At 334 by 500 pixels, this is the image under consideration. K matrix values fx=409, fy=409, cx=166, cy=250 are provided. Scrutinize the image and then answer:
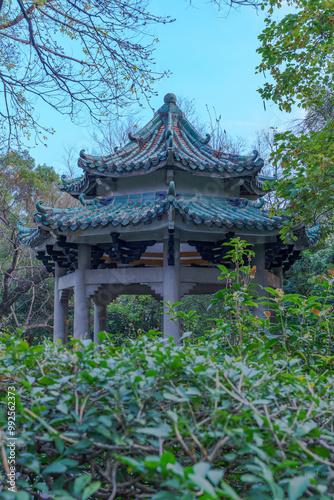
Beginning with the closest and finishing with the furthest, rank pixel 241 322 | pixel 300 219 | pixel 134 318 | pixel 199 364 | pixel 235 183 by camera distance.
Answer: pixel 199 364
pixel 241 322
pixel 300 219
pixel 235 183
pixel 134 318

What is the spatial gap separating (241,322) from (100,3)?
4354mm

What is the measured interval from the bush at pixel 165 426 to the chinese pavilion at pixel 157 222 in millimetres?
3903

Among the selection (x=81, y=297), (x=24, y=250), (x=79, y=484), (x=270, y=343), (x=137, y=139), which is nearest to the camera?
(x=79, y=484)

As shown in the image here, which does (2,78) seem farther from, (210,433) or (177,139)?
(210,433)

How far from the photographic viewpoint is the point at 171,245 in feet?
19.4

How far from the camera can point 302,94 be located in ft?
18.5

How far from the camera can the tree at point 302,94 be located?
14.4ft

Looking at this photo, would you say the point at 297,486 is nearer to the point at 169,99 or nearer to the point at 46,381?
the point at 46,381

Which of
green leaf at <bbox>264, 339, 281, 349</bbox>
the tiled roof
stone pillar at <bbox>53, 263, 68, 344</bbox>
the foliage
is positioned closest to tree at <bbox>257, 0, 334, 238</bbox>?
the tiled roof

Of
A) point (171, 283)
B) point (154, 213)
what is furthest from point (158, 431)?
point (171, 283)

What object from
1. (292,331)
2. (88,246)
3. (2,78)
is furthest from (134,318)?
(292,331)

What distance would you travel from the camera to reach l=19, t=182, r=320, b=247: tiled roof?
543cm

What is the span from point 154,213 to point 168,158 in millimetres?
1068

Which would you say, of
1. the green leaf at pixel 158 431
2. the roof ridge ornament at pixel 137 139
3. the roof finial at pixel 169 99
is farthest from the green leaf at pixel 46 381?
the roof finial at pixel 169 99
